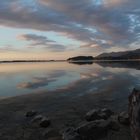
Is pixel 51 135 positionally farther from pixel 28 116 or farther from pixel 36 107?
pixel 36 107

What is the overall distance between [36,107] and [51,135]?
6.49 metres

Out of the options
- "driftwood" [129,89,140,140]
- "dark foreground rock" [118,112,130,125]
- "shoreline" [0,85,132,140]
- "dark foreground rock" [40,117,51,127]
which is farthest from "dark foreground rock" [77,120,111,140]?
"dark foreground rock" [40,117,51,127]

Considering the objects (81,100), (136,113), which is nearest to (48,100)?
(81,100)

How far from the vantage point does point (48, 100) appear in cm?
2092

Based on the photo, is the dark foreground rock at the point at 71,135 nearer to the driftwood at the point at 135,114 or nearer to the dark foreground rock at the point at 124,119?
the driftwood at the point at 135,114

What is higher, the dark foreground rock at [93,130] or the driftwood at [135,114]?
the driftwood at [135,114]

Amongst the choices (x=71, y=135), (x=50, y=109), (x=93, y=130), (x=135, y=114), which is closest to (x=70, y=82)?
(x=50, y=109)

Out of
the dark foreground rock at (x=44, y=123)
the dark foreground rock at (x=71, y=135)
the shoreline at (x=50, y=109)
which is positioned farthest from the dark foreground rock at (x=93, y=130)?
the dark foreground rock at (x=44, y=123)

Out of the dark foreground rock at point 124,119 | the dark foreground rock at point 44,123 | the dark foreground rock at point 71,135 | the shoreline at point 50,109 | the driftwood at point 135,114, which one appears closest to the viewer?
the driftwood at point 135,114

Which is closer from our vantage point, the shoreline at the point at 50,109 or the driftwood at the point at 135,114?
the driftwood at the point at 135,114

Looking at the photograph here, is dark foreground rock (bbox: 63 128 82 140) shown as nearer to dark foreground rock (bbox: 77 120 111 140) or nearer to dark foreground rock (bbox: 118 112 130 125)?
dark foreground rock (bbox: 77 120 111 140)

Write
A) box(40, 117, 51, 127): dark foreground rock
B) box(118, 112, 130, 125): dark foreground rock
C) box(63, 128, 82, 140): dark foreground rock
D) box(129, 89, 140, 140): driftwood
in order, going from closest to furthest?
box(129, 89, 140, 140): driftwood
box(63, 128, 82, 140): dark foreground rock
box(118, 112, 130, 125): dark foreground rock
box(40, 117, 51, 127): dark foreground rock

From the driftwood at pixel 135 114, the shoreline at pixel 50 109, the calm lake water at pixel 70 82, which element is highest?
the driftwood at pixel 135 114

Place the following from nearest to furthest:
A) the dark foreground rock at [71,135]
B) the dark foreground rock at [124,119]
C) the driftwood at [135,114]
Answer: the driftwood at [135,114], the dark foreground rock at [71,135], the dark foreground rock at [124,119]
